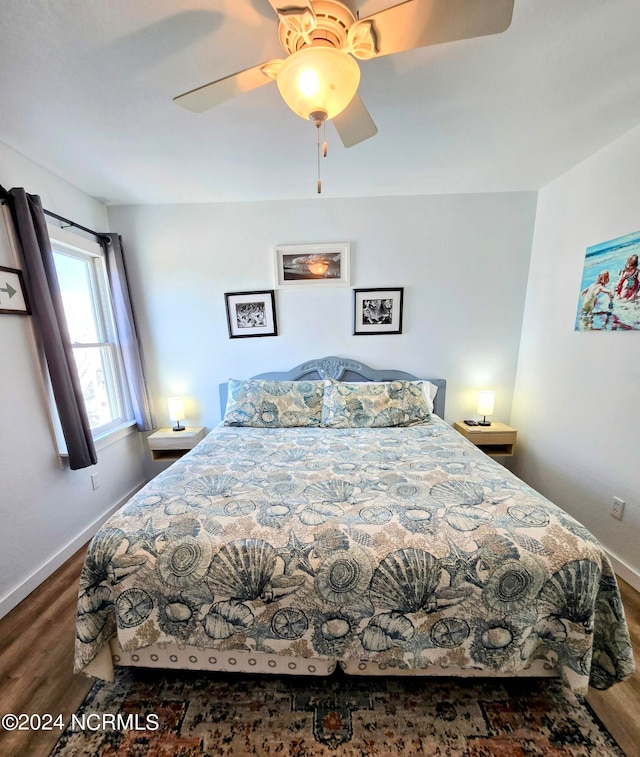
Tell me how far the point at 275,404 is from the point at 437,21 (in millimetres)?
2140

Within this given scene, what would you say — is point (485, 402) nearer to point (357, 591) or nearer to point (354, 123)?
point (357, 591)

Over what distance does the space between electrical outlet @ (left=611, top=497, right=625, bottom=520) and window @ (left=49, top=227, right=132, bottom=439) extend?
3598 mm

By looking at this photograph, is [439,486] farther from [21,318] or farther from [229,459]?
[21,318]

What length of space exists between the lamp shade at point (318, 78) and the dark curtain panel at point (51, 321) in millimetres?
1724

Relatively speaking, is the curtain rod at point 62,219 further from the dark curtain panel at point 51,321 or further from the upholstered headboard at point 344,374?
the upholstered headboard at point 344,374

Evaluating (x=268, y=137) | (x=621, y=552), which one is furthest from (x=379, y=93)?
(x=621, y=552)

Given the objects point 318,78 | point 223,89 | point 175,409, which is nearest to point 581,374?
point 318,78

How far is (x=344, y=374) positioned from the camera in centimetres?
278

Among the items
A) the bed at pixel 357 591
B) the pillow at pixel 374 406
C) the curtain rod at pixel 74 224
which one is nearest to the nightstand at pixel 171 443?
the pillow at pixel 374 406

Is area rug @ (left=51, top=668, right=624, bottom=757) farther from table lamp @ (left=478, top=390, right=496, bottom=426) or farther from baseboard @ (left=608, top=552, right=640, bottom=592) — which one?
table lamp @ (left=478, top=390, right=496, bottom=426)

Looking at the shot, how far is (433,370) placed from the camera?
2783 mm

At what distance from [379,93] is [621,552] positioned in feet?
9.34

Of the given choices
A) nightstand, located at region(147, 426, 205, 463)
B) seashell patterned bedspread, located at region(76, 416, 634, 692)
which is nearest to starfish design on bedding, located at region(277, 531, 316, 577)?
seashell patterned bedspread, located at region(76, 416, 634, 692)

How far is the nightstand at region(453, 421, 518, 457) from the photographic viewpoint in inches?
99.8
